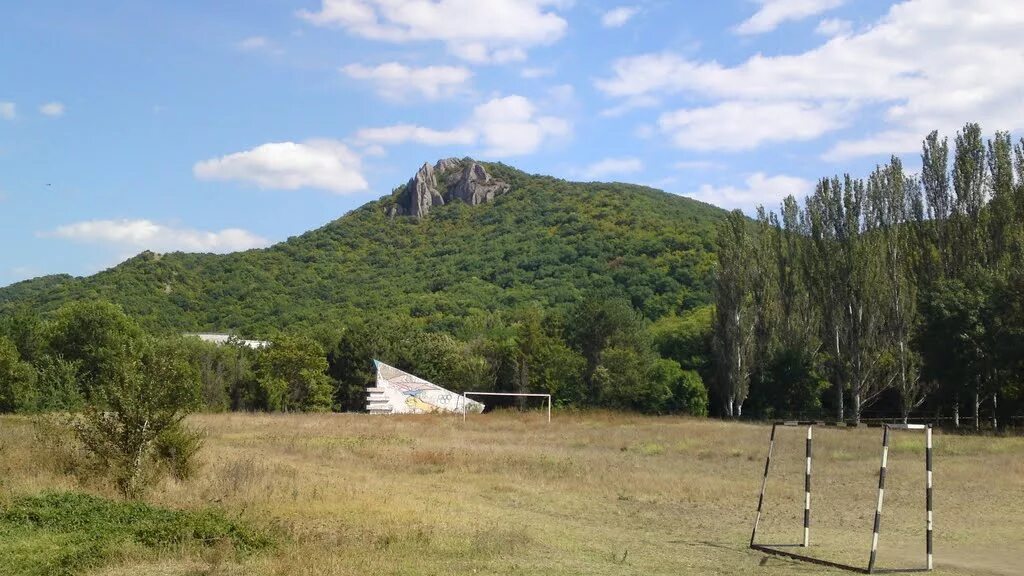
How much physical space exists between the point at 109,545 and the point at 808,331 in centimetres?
4918

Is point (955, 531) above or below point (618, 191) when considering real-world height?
below

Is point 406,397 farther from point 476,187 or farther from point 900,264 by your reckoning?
point 476,187

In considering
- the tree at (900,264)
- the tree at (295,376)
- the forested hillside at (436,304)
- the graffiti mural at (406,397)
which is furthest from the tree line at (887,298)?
the tree at (295,376)

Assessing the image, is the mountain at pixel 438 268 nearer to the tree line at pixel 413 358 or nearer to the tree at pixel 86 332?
the tree line at pixel 413 358

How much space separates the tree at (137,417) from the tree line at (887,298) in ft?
117

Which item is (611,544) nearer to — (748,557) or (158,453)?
(748,557)

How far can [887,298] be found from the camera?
145 ft

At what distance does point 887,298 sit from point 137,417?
40.6m

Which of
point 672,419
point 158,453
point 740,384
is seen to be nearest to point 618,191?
point 740,384

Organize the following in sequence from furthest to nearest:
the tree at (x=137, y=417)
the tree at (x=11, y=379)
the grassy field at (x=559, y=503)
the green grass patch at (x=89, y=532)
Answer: the tree at (x=11, y=379)
the tree at (x=137, y=417)
the grassy field at (x=559, y=503)
the green grass patch at (x=89, y=532)

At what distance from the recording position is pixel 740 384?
170 ft

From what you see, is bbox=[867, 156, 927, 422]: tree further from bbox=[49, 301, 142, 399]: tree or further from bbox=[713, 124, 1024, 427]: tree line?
bbox=[49, 301, 142, 399]: tree

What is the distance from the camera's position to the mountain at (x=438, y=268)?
81.2m

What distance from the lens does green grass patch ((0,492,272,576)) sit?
8336 mm
